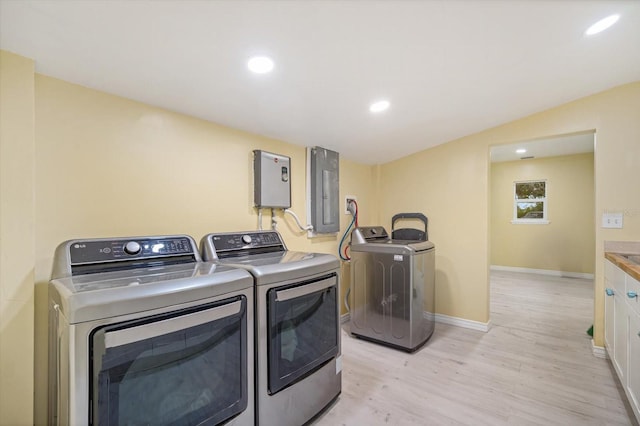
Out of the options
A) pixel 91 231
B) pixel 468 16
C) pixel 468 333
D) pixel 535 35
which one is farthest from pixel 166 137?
pixel 468 333

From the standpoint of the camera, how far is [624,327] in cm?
173

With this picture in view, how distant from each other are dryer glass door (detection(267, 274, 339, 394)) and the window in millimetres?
5738

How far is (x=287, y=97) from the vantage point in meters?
1.81

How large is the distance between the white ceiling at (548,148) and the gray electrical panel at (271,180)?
132 inches

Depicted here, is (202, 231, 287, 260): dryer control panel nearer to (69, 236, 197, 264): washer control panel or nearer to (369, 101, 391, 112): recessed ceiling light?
(69, 236, 197, 264): washer control panel

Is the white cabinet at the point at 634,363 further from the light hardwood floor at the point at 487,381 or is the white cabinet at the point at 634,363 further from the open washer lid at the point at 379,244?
the open washer lid at the point at 379,244

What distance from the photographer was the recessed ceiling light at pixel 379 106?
208 centimetres

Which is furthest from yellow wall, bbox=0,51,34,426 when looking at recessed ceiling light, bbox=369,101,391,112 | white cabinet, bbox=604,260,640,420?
white cabinet, bbox=604,260,640,420

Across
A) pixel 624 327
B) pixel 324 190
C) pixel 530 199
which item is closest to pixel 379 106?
pixel 324 190

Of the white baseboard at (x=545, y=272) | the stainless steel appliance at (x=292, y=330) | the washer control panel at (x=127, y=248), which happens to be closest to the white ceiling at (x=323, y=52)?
the washer control panel at (x=127, y=248)

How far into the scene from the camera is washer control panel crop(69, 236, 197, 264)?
1259mm

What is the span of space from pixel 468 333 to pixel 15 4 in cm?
379

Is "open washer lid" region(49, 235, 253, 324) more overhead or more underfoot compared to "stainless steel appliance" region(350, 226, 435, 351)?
more overhead

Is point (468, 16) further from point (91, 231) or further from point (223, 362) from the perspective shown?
point (91, 231)
